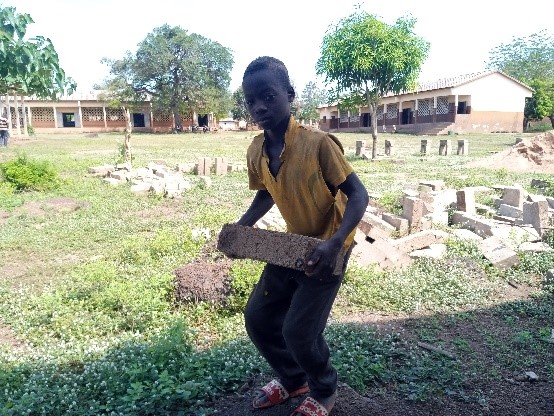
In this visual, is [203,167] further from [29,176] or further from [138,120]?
[138,120]

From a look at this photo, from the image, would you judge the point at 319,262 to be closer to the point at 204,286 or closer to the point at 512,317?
the point at 204,286

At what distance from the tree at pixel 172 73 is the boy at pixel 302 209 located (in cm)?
3951

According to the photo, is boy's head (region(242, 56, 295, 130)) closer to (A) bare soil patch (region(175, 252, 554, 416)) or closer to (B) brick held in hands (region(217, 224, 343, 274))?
(B) brick held in hands (region(217, 224, 343, 274))

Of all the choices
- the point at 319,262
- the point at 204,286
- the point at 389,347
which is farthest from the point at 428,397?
the point at 204,286

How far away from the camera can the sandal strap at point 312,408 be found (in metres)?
2.30

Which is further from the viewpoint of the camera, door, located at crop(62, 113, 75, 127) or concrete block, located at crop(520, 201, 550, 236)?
door, located at crop(62, 113, 75, 127)

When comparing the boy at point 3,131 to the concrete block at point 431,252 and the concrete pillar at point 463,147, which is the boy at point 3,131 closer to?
the concrete pillar at point 463,147

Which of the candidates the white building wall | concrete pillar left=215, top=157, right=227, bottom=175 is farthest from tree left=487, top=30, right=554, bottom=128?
concrete pillar left=215, top=157, right=227, bottom=175

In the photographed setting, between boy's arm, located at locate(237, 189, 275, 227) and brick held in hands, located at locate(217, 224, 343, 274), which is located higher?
boy's arm, located at locate(237, 189, 275, 227)

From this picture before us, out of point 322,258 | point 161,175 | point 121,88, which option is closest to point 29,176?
point 161,175

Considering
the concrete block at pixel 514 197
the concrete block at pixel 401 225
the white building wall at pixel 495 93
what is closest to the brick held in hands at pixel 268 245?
the concrete block at pixel 401 225

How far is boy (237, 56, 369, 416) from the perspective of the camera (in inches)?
80.4

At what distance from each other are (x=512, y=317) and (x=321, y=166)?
3188 mm

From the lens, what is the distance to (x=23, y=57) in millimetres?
6727
